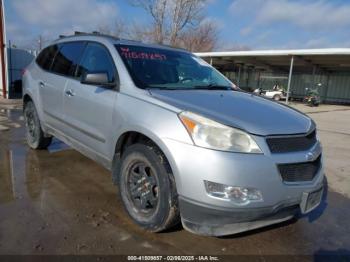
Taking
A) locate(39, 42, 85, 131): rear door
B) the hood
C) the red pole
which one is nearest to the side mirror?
the hood

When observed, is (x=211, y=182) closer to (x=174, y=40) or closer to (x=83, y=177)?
(x=83, y=177)

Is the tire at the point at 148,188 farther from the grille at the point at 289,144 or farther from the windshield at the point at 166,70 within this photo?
the grille at the point at 289,144

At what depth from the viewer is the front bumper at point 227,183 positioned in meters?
2.48

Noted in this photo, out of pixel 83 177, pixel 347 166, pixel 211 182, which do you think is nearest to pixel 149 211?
pixel 211 182

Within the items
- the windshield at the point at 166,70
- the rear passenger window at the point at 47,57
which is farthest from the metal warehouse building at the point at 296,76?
the windshield at the point at 166,70

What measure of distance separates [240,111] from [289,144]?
517mm

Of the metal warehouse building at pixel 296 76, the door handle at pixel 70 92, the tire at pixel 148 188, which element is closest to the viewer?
the tire at pixel 148 188

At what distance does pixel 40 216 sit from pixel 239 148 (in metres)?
2.19

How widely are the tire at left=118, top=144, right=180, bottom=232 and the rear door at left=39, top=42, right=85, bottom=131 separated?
1667 millimetres

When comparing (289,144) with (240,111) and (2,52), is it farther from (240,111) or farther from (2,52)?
(2,52)

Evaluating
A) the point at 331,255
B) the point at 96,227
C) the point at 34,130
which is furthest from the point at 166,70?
the point at 34,130

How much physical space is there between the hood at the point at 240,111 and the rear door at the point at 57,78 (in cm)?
172

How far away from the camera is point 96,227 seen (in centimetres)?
318

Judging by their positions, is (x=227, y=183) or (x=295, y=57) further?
(x=295, y=57)
